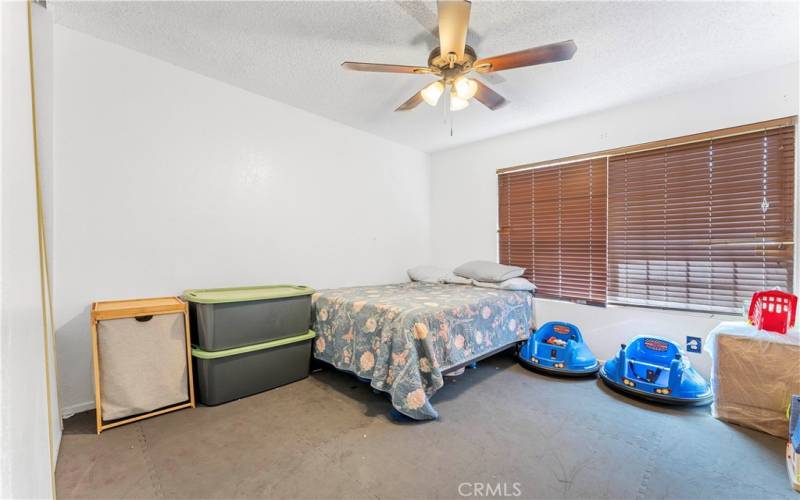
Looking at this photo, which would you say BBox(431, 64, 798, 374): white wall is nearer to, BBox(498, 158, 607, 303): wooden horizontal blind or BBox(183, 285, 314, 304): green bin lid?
BBox(498, 158, 607, 303): wooden horizontal blind

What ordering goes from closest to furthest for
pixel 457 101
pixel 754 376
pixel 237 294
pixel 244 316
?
pixel 754 376 < pixel 457 101 < pixel 244 316 < pixel 237 294

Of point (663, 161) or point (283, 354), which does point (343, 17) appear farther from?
point (663, 161)

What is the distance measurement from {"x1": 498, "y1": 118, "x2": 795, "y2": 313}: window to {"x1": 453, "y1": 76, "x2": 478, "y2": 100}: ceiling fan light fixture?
196 cm

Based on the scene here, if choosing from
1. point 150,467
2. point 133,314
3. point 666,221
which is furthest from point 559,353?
point 133,314

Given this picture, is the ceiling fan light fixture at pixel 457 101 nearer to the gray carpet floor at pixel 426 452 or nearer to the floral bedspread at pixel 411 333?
the floral bedspread at pixel 411 333

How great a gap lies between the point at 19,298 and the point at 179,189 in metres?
1.79

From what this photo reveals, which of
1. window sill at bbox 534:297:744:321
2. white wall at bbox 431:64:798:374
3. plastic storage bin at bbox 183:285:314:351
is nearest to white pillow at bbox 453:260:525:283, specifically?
white wall at bbox 431:64:798:374

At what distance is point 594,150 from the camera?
3316 mm

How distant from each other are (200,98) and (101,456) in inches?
99.8

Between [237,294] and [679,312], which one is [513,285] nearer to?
[679,312]

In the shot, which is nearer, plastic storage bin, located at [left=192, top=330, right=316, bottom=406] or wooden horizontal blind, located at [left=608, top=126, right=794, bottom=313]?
plastic storage bin, located at [left=192, top=330, right=316, bottom=406]

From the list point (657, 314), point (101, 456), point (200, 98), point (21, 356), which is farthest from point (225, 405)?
point (657, 314)

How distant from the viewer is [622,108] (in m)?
3.13

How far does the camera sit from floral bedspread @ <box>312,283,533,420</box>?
84.4 inches
